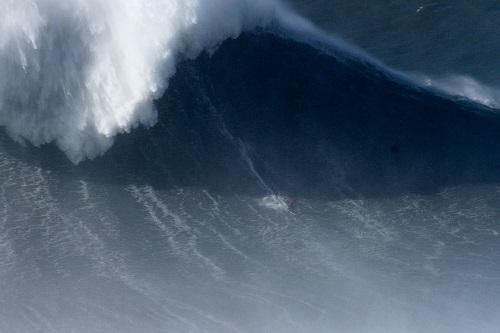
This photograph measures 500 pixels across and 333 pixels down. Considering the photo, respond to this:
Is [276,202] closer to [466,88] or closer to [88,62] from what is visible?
[88,62]

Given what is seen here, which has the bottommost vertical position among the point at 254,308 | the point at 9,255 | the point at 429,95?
the point at 9,255

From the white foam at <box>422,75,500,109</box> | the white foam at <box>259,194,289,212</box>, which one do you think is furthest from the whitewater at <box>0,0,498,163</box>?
the white foam at <box>422,75,500,109</box>

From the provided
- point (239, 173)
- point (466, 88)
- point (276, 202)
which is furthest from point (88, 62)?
point (466, 88)

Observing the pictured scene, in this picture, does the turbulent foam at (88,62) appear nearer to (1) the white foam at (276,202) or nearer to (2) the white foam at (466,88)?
(1) the white foam at (276,202)

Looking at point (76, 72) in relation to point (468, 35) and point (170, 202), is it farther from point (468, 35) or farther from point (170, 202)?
point (468, 35)

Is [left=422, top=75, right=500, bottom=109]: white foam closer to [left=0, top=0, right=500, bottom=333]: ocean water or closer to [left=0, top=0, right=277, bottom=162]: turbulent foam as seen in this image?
[left=0, top=0, right=500, bottom=333]: ocean water

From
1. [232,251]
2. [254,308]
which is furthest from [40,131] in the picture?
[254,308]

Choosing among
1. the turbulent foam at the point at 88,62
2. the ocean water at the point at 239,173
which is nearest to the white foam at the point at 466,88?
the ocean water at the point at 239,173

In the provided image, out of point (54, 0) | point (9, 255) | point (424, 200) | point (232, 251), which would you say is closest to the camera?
point (54, 0)
